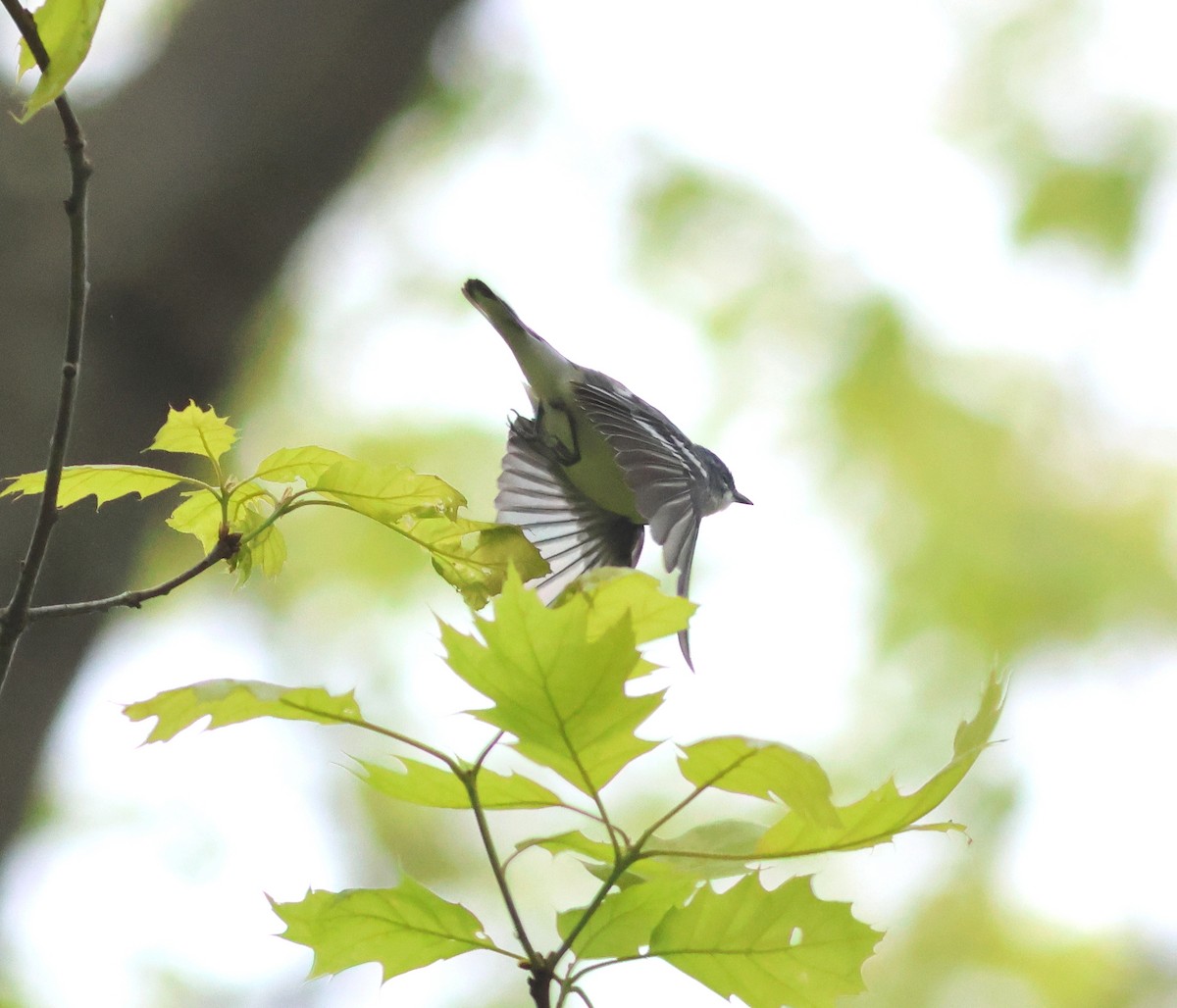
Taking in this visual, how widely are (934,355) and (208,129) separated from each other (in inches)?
155

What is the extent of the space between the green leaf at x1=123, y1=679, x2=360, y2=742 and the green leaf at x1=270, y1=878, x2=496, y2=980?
15cm

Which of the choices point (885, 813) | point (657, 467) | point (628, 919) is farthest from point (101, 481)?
point (657, 467)

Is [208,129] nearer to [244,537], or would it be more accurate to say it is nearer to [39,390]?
[39,390]

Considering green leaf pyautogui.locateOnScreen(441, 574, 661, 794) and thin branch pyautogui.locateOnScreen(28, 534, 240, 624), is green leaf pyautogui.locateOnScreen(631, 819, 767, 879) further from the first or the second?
thin branch pyautogui.locateOnScreen(28, 534, 240, 624)

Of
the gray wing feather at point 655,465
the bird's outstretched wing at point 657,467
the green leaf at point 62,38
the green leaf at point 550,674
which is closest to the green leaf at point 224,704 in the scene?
the green leaf at point 550,674

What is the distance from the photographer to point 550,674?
72 cm

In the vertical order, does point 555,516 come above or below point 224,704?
above

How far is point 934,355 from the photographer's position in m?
5.67

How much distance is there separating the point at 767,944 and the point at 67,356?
64cm

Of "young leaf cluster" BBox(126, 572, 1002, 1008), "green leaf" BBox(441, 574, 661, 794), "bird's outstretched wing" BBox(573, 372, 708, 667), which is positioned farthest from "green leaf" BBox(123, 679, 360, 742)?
"bird's outstretched wing" BBox(573, 372, 708, 667)

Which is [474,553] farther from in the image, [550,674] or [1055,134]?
[1055,134]

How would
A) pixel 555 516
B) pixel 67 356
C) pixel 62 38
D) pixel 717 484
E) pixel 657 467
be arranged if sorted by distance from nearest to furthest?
pixel 62 38 < pixel 67 356 < pixel 657 467 < pixel 555 516 < pixel 717 484

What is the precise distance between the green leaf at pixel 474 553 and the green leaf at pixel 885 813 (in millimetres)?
343

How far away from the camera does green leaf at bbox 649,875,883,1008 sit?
801mm
